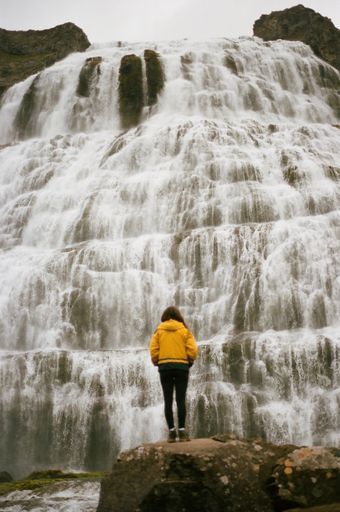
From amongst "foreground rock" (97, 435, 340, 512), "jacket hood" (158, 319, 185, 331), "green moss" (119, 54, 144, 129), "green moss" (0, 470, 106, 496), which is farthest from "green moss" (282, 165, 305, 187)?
"foreground rock" (97, 435, 340, 512)

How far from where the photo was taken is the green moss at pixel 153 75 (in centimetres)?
3625

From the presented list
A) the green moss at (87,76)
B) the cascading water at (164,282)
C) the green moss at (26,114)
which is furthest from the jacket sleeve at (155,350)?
the green moss at (87,76)

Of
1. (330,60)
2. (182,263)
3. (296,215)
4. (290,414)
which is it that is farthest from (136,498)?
(330,60)

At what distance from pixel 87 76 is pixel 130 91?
3205 mm

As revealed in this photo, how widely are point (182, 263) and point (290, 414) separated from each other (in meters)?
6.47

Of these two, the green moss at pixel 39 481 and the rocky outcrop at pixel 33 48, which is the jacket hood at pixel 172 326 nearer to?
the green moss at pixel 39 481

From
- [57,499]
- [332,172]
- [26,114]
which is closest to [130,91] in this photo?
[26,114]

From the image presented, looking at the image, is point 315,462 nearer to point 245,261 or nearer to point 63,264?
point 245,261

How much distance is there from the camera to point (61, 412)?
55.4ft

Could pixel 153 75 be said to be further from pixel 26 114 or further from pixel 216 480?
pixel 216 480

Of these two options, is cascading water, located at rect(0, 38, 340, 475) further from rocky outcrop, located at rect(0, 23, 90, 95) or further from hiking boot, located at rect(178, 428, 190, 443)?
rocky outcrop, located at rect(0, 23, 90, 95)

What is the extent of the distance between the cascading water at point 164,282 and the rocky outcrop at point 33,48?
55.4 ft

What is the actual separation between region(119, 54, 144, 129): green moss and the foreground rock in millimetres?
28988

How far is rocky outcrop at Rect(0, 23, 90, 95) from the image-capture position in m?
46.8
